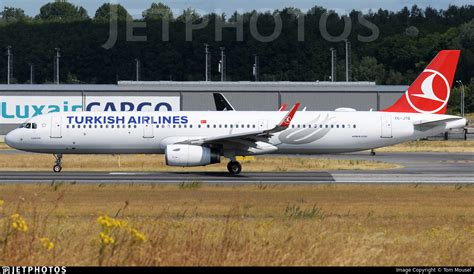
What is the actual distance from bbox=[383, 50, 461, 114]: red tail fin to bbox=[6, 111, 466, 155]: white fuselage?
36.0 inches

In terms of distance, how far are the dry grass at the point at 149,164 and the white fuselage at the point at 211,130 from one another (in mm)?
2357

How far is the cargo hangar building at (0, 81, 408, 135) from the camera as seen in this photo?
84.1 metres

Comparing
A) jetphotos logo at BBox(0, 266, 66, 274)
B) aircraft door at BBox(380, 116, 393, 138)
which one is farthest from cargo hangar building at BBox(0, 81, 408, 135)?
jetphotos logo at BBox(0, 266, 66, 274)

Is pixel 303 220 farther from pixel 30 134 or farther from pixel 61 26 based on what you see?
pixel 61 26

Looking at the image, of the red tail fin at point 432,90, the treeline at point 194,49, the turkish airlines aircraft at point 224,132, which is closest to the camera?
the turkish airlines aircraft at point 224,132

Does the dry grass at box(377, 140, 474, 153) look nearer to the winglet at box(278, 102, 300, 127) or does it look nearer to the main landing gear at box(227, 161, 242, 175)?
the winglet at box(278, 102, 300, 127)

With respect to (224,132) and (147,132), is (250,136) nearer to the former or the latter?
(224,132)

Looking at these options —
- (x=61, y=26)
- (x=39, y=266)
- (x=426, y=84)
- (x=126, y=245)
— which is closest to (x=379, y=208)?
(x=126, y=245)

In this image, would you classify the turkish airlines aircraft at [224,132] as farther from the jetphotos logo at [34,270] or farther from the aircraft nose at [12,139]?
the jetphotos logo at [34,270]

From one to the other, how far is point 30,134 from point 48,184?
9576 mm

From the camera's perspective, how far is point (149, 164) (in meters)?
51.4

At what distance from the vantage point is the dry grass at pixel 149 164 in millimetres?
48812

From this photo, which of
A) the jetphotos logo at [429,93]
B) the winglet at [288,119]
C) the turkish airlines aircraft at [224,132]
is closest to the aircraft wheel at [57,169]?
the turkish airlines aircraft at [224,132]

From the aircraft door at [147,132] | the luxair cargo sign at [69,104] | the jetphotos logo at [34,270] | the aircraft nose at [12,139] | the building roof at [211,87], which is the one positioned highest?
the building roof at [211,87]
